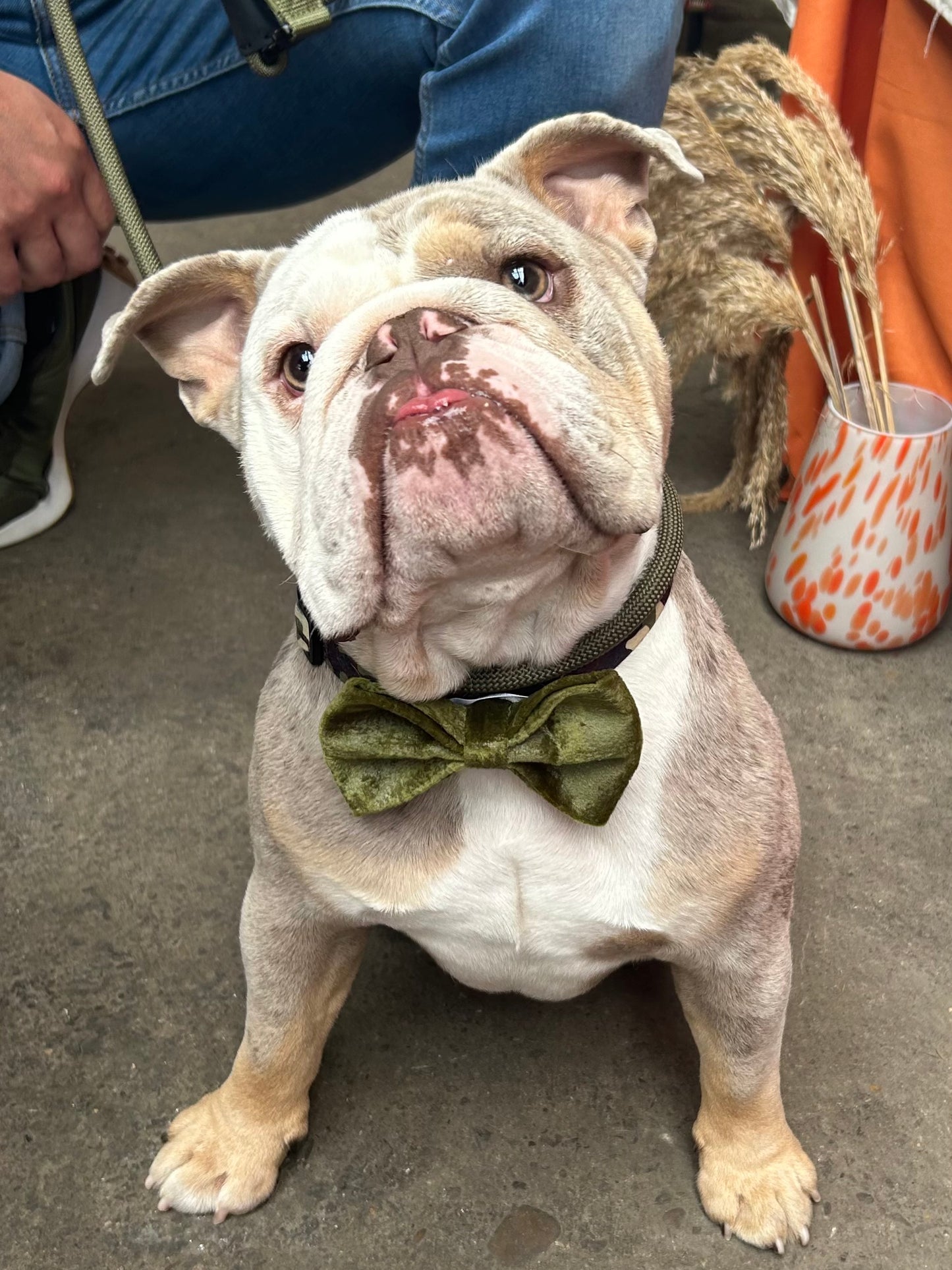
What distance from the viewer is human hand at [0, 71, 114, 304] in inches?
64.6

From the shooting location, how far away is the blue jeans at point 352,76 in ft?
5.79

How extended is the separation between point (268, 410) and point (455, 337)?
266 millimetres

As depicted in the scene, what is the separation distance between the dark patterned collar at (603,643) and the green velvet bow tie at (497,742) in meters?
0.02

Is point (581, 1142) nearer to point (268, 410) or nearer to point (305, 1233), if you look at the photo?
point (305, 1233)

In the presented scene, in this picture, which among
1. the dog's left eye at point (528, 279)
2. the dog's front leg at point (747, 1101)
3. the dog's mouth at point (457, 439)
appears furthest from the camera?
the dog's front leg at point (747, 1101)

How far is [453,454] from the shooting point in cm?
91

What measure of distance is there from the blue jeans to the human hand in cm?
20

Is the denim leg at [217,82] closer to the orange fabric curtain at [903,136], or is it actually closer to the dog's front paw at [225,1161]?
the orange fabric curtain at [903,136]

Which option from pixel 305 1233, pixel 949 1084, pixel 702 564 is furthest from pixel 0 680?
pixel 949 1084

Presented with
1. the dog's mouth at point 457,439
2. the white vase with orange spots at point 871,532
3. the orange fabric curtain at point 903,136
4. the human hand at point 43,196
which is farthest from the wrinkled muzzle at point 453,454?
the orange fabric curtain at point 903,136

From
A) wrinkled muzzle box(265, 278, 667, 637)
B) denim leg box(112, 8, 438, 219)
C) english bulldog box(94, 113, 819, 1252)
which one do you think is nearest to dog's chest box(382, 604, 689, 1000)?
english bulldog box(94, 113, 819, 1252)

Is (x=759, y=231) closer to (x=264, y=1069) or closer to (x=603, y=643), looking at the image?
(x=603, y=643)

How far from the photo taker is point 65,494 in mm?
2508

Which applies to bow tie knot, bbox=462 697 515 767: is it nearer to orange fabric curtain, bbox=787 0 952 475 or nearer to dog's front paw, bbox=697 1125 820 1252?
dog's front paw, bbox=697 1125 820 1252
